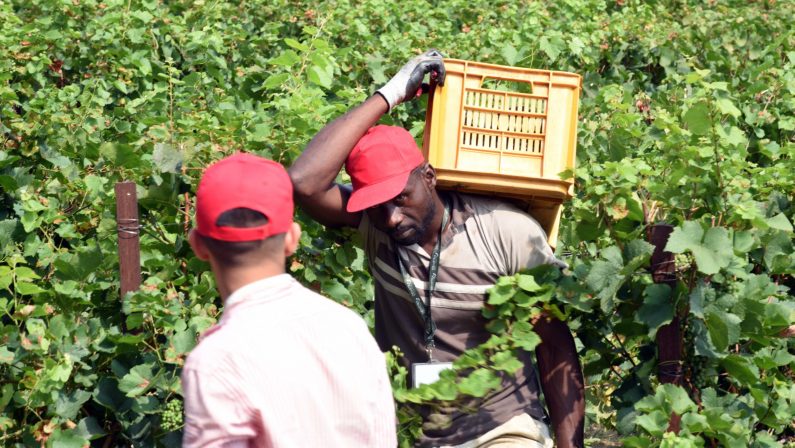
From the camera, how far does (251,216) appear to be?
212 centimetres

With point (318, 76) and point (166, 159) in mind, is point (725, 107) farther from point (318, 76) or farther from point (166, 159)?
point (318, 76)

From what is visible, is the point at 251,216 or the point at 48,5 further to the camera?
the point at 48,5

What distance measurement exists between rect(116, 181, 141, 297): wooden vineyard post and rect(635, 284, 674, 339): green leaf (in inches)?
60.2

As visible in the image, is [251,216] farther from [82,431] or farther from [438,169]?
[82,431]

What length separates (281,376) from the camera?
204 centimetres

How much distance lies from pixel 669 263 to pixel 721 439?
497mm

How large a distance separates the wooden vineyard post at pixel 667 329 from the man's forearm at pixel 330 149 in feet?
2.81

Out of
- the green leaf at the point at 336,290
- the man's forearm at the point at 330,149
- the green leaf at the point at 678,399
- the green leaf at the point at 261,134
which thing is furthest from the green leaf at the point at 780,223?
the green leaf at the point at 261,134

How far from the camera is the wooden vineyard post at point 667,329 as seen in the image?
3.24 metres

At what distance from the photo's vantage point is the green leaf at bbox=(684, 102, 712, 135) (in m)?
3.29

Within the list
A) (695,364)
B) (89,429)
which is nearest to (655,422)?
(695,364)

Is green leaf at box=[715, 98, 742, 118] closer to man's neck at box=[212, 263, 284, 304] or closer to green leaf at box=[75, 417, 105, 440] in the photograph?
man's neck at box=[212, 263, 284, 304]

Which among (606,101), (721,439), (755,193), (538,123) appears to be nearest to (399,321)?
(538,123)

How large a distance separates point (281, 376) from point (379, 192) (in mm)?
1301
